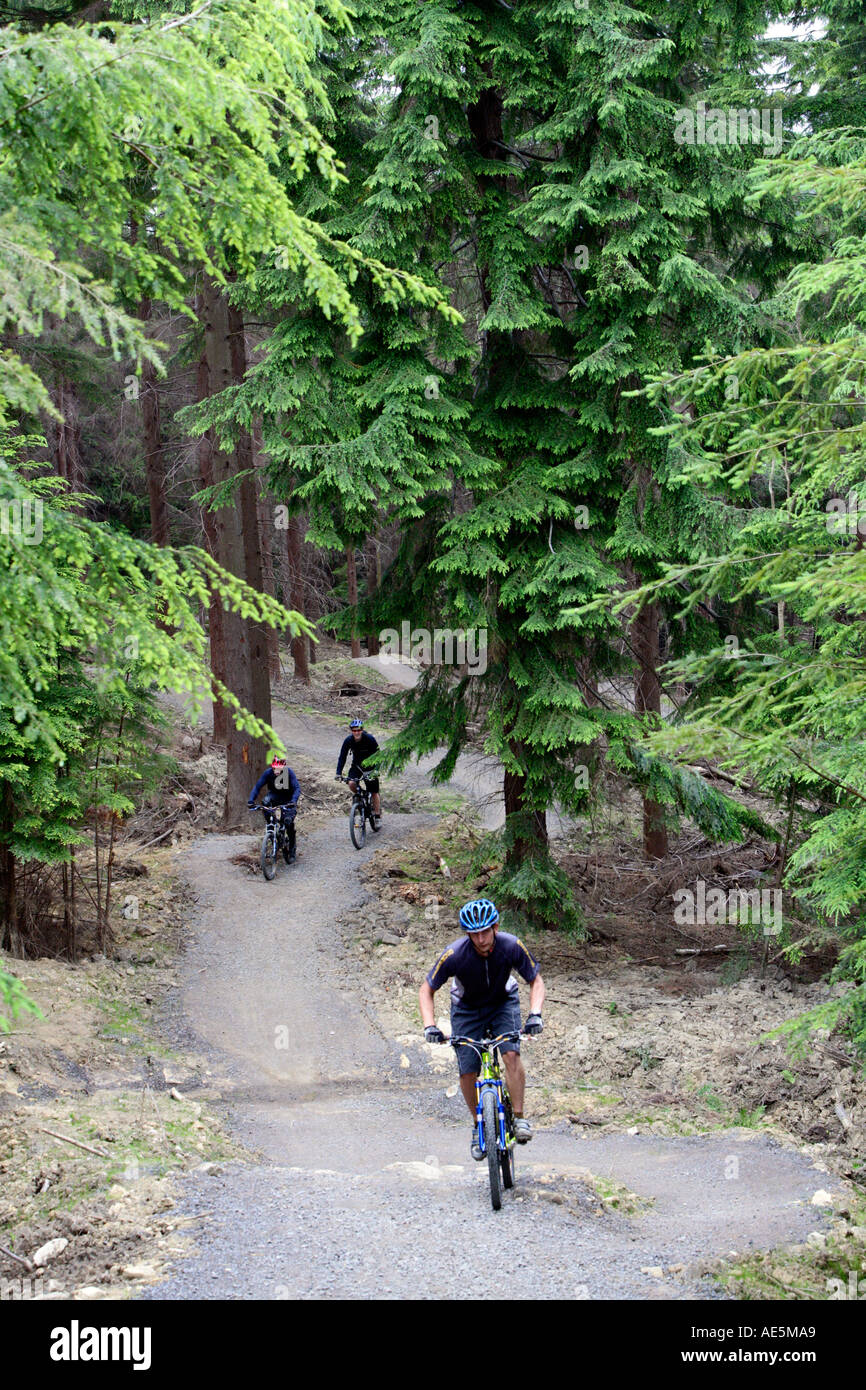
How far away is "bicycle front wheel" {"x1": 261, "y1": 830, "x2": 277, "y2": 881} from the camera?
1477 centimetres

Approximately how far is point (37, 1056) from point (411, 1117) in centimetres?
324

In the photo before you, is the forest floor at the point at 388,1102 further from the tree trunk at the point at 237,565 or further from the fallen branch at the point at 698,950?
the tree trunk at the point at 237,565

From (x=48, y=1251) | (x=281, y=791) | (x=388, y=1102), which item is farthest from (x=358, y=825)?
(x=48, y=1251)

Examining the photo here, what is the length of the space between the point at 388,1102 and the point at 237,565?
9833 millimetres

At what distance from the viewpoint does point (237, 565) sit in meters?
16.9

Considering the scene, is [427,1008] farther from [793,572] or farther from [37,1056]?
[37,1056]

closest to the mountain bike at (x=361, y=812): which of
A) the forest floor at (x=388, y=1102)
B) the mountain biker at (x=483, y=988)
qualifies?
the forest floor at (x=388, y=1102)

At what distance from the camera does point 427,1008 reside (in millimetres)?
6531

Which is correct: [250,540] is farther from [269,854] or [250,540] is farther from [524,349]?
[524,349]

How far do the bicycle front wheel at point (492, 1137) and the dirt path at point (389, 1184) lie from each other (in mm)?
125

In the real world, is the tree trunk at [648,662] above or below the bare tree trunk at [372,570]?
below

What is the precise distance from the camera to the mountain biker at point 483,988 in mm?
6594

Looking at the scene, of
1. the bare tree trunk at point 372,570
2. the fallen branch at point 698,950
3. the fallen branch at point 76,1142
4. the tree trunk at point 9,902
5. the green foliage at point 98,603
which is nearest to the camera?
the green foliage at point 98,603

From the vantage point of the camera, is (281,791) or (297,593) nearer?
(281,791)
